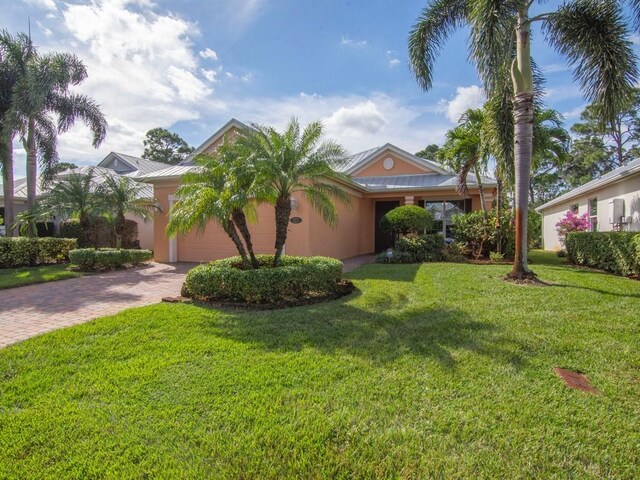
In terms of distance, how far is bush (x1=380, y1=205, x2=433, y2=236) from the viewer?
14125 mm

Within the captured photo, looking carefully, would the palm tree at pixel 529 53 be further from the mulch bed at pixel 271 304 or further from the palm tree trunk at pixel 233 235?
the palm tree trunk at pixel 233 235

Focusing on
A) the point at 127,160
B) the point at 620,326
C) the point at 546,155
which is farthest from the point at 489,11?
the point at 127,160

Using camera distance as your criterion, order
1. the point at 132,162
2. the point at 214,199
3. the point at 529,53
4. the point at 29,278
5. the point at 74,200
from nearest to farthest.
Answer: the point at 214,199 < the point at 529,53 < the point at 29,278 < the point at 74,200 < the point at 132,162

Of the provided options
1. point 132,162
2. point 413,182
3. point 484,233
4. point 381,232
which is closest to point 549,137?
point 484,233

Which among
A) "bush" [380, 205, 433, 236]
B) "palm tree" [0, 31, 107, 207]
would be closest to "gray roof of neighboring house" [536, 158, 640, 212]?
"bush" [380, 205, 433, 236]

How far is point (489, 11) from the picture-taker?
7922 millimetres

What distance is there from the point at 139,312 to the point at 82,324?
0.87 metres

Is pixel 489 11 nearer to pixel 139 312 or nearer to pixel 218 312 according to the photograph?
pixel 218 312

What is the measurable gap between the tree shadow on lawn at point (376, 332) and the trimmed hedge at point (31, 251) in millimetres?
11592

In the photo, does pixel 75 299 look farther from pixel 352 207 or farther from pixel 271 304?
pixel 352 207

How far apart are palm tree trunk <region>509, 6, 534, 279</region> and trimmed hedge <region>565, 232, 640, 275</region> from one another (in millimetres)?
3096

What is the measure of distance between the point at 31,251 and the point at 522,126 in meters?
16.7

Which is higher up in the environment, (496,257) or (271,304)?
(496,257)

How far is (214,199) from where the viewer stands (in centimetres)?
720
